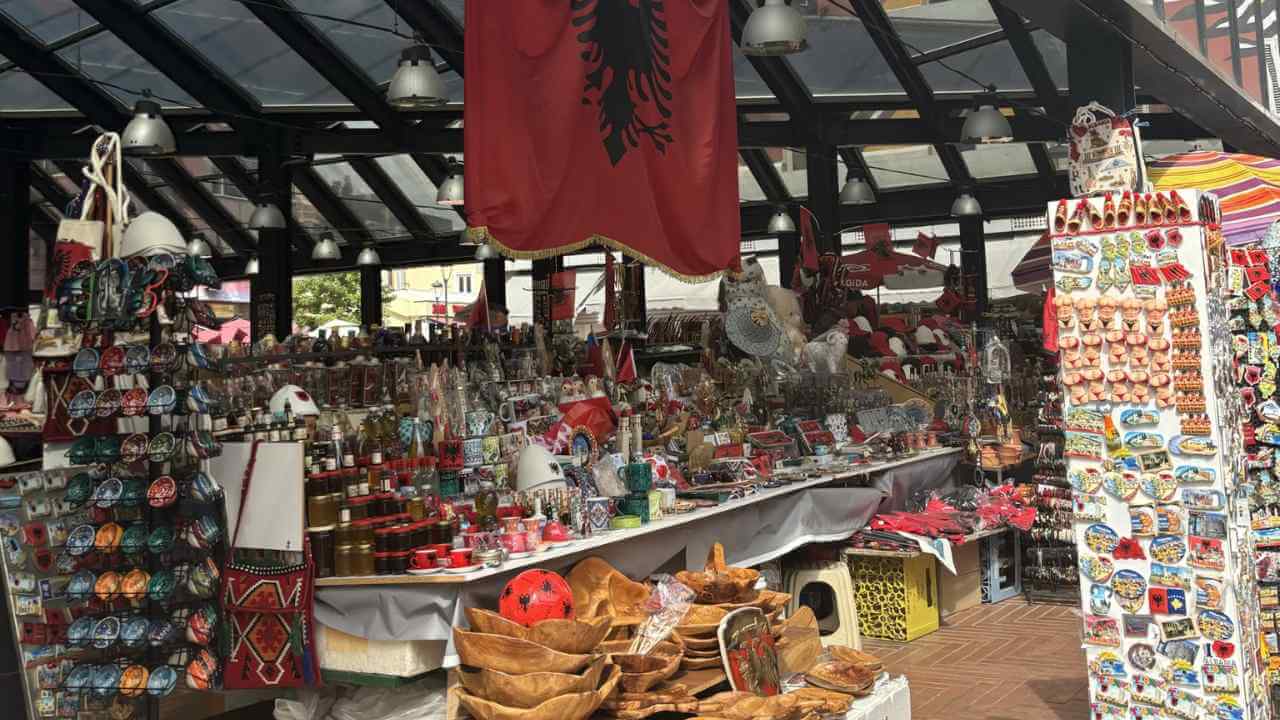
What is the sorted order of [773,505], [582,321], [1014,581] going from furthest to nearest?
[582,321] → [1014,581] → [773,505]

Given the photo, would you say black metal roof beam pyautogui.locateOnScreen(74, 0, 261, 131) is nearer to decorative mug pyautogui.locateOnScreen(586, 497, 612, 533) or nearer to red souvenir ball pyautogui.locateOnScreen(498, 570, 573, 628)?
decorative mug pyautogui.locateOnScreen(586, 497, 612, 533)

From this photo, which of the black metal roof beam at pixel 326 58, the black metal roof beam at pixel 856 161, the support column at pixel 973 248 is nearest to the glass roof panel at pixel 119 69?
the black metal roof beam at pixel 326 58

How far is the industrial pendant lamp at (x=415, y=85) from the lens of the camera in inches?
318

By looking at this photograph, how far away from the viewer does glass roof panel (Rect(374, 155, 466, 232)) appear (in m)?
16.3

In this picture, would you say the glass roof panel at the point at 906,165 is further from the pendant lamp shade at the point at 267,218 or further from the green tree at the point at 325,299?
the green tree at the point at 325,299

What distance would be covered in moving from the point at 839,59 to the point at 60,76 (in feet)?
25.0

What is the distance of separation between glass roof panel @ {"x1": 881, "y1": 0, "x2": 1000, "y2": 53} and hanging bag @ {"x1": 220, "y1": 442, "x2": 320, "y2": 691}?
8.14 m

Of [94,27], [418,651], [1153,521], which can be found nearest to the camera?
[418,651]

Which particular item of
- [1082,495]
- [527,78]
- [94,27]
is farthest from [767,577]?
[94,27]

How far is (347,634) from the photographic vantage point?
170 inches

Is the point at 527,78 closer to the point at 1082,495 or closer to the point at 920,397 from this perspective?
the point at 1082,495

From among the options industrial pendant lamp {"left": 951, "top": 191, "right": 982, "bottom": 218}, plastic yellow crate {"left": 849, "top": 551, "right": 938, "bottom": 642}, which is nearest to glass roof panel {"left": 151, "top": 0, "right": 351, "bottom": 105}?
industrial pendant lamp {"left": 951, "top": 191, "right": 982, "bottom": 218}

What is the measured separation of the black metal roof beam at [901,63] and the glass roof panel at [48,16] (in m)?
7.00

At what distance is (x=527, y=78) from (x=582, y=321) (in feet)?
15.3
